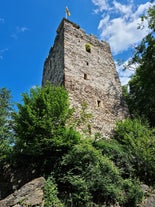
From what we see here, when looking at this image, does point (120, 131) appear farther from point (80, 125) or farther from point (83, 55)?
point (83, 55)

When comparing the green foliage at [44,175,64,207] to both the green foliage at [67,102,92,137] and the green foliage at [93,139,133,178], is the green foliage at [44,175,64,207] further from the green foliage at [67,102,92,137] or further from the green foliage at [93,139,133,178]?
the green foliage at [67,102,92,137]

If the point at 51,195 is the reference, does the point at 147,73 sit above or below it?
above

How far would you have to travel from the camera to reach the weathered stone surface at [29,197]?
5625 mm

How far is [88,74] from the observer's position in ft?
40.3

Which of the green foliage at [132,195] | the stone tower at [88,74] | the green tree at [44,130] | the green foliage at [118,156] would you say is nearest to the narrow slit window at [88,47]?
the stone tower at [88,74]

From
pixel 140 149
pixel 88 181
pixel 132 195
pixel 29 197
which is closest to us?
pixel 29 197

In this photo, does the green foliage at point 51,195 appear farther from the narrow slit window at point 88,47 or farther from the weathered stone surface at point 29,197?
the narrow slit window at point 88,47

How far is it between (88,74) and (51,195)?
7887mm

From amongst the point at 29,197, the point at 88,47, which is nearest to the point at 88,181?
the point at 29,197

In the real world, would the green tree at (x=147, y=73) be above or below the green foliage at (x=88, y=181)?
above

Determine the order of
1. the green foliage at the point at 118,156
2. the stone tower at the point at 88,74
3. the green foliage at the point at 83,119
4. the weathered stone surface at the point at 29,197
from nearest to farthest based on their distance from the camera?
the weathered stone surface at the point at 29,197, the green foliage at the point at 118,156, the green foliage at the point at 83,119, the stone tower at the point at 88,74

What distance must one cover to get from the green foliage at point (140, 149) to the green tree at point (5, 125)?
498cm

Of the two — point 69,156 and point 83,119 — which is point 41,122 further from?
point 83,119

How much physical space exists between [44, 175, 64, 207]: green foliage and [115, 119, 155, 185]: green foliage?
359 cm
